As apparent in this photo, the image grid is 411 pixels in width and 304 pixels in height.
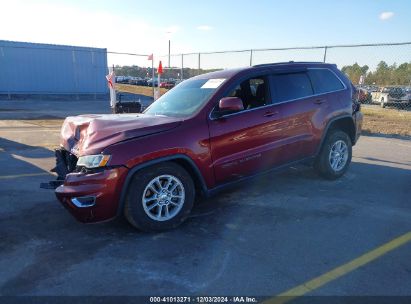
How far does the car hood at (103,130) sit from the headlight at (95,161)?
53mm

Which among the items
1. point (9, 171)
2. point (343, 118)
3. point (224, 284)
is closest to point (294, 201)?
point (343, 118)

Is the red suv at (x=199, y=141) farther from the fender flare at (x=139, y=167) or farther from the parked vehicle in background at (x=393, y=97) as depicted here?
the parked vehicle in background at (x=393, y=97)

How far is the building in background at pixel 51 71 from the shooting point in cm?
2333

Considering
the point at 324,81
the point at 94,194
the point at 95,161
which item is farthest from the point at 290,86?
the point at 94,194

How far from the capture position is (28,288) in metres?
3.00

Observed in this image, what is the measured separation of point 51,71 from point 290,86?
74.8 feet

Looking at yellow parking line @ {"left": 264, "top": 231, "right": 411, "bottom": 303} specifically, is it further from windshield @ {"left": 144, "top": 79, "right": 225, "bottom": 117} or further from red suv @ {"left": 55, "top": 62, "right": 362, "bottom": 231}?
windshield @ {"left": 144, "top": 79, "right": 225, "bottom": 117}

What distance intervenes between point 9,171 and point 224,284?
5.03 m

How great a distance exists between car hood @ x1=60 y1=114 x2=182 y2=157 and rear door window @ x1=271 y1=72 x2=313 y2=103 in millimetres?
1631

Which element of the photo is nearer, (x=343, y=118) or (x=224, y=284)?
(x=224, y=284)

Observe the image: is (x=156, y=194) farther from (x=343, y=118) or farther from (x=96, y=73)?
(x=96, y=73)

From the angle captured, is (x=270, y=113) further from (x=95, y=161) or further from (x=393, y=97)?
(x=393, y=97)

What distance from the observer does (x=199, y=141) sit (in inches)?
166

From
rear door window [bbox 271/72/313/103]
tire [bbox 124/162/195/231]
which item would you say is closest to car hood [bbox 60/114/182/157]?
tire [bbox 124/162/195/231]
